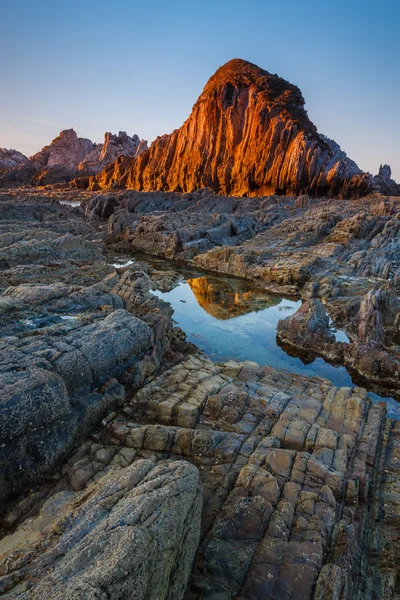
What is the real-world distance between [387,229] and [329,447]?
24338 mm

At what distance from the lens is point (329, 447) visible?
643 cm

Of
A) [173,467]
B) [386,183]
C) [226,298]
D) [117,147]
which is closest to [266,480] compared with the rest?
[173,467]

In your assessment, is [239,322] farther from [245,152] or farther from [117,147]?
[117,147]

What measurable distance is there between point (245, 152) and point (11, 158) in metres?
102

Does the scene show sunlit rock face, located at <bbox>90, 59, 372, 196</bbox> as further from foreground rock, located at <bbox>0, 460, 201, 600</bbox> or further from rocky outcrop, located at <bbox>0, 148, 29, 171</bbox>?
foreground rock, located at <bbox>0, 460, 201, 600</bbox>

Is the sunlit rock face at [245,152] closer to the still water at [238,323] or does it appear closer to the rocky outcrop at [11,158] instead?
the still water at [238,323]

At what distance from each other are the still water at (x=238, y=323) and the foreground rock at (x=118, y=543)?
7.87 metres

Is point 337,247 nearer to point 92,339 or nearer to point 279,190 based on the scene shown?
point 92,339

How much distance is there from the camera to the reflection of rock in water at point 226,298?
18.2 meters

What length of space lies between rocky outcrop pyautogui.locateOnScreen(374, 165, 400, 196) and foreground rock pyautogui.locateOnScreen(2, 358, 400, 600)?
63096mm

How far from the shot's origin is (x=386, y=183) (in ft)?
215

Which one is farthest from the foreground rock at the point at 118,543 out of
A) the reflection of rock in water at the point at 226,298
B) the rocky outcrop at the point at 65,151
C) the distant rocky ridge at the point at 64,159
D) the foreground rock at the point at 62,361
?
the rocky outcrop at the point at 65,151

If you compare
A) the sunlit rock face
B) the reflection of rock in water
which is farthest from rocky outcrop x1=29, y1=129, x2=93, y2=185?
the reflection of rock in water

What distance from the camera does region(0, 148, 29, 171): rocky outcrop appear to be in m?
118
